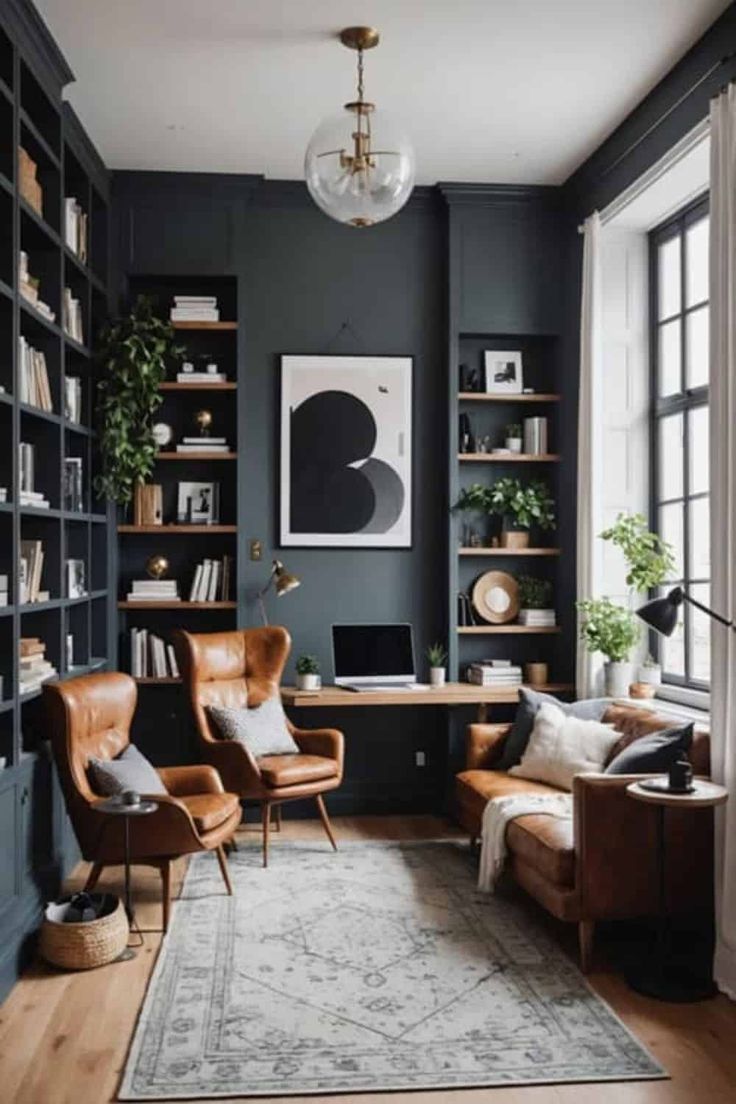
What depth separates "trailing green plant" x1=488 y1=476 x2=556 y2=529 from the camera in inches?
249

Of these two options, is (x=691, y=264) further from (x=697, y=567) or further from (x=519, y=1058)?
(x=519, y=1058)

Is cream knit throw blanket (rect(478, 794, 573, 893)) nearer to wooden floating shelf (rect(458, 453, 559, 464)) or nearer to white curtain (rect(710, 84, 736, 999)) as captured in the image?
white curtain (rect(710, 84, 736, 999))

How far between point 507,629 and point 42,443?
2780mm

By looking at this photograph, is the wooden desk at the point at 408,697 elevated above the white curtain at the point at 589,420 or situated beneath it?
situated beneath

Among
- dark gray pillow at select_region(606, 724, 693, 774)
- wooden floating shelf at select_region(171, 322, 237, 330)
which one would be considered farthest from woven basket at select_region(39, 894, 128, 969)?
wooden floating shelf at select_region(171, 322, 237, 330)

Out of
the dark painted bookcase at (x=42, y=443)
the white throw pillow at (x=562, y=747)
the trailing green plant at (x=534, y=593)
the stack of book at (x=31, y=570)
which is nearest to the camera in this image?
the dark painted bookcase at (x=42, y=443)

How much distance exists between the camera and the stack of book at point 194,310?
6.25 m

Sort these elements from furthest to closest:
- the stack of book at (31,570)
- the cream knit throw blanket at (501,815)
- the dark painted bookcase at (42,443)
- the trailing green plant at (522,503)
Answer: the trailing green plant at (522,503) < the cream knit throw blanket at (501,815) < the stack of book at (31,570) < the dark painted bookcase at (42,443)

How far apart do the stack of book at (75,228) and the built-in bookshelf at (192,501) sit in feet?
2.40

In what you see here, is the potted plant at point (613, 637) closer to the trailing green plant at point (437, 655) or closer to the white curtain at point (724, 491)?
the trailing green plant at point (437, 655)

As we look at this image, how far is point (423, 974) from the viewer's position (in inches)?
154

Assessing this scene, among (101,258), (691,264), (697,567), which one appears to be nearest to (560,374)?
(691,264)

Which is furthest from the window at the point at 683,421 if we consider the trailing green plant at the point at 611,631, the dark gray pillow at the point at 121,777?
the dark gray pillow at the point at 121,777

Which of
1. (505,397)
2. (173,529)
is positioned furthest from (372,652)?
(505,397)
